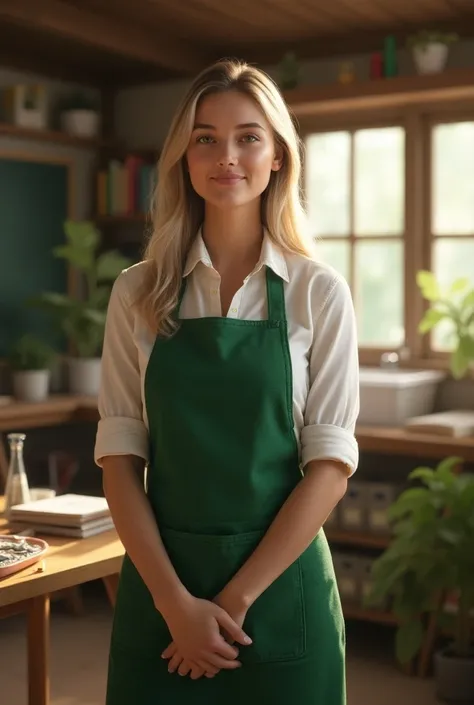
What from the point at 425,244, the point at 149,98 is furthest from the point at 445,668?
the point at 149,98

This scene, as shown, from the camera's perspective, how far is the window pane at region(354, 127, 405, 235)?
5.08m

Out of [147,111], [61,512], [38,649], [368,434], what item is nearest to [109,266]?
[147,111]

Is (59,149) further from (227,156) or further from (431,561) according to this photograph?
(227,156)

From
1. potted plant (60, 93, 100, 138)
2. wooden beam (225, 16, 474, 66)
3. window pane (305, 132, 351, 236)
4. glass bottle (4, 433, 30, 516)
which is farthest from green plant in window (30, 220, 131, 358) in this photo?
glass bottle (4, 433, 30, 516)

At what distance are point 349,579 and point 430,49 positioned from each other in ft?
7.66

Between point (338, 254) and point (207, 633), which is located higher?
point (338, 254)

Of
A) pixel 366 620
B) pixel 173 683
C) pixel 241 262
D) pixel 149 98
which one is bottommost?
pixel 366 620

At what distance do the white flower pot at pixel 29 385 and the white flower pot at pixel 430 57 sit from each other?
2297mm

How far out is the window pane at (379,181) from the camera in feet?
16.7

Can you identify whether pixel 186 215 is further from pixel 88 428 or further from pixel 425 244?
pixel 88 428

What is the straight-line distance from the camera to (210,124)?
188 centimetres

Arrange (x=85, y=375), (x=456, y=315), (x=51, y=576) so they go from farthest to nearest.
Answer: (x=85, y=375) < (x=456, y=315) < (x=51, y=576)

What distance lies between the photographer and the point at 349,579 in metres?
4.75

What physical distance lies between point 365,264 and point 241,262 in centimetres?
332
